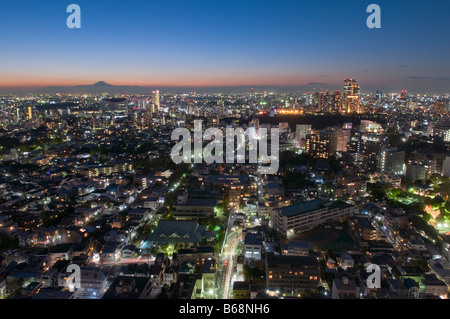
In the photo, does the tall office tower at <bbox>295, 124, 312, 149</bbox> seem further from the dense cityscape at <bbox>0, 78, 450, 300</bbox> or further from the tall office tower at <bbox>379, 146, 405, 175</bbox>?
the tall office tower at <bbox>379, 146, 405, 175</bbox>

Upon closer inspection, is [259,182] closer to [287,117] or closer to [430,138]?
[430,138]

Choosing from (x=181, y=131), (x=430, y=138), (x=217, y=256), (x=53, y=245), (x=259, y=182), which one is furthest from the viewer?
(x=181, y=131)

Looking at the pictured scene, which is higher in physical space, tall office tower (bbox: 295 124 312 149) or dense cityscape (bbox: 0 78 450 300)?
tall office tower (bbox: 295 124 312 149)

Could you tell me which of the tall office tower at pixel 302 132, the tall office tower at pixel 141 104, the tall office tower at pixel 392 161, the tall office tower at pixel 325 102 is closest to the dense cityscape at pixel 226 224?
the tall office tower at pixel 392 161

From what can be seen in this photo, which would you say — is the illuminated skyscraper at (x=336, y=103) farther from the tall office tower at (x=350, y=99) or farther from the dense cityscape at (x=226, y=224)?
the dense cityscape at (x=226, y=224)

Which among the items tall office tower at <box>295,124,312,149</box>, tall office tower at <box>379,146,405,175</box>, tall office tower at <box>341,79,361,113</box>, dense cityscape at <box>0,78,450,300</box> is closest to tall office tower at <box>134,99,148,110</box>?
tall office tower at <box>341,79,361,113</box>
